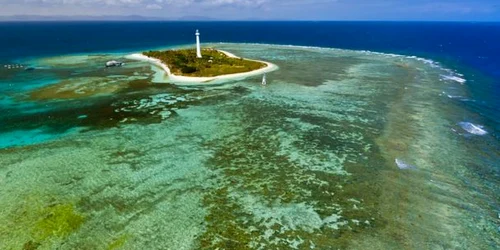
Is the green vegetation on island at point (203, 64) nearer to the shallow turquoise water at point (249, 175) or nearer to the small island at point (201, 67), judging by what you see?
the small island at point (201, 67)

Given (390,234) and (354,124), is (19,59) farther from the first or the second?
(390,234)

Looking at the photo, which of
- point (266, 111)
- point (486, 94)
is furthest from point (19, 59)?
point (486, 94)

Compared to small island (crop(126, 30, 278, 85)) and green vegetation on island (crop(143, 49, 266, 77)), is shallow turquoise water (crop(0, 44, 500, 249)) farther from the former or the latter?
green vegetation on island (crop(143, 49, 266, 77))

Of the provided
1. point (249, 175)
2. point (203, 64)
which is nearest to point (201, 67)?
point (203, 64)

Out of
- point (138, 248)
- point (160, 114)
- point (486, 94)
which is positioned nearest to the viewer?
point (138, 248)

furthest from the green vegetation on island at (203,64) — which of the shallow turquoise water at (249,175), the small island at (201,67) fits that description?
the shallow turquoise water at (249,175)

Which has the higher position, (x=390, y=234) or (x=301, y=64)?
(x=301, y=64)
